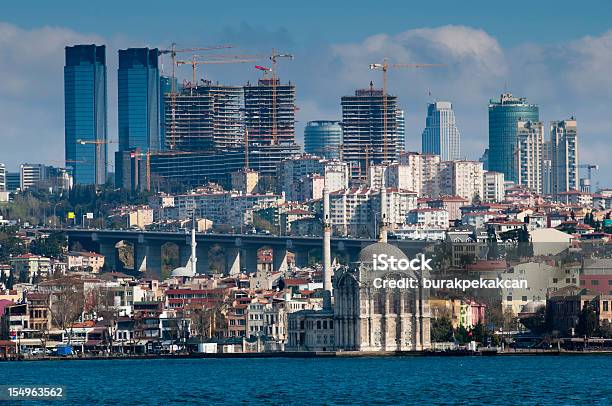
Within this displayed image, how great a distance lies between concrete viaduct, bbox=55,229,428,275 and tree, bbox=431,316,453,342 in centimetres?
6030

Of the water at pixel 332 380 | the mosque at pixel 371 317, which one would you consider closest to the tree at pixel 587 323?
the water at pixel 332 380

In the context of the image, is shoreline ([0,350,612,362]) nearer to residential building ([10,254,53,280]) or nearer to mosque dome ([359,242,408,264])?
mosque dome ([359,242,408,264])

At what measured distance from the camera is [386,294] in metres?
104

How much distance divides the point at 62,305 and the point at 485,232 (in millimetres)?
37180

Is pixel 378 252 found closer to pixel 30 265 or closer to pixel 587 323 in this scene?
pixel 587 323

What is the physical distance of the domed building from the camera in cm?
10300

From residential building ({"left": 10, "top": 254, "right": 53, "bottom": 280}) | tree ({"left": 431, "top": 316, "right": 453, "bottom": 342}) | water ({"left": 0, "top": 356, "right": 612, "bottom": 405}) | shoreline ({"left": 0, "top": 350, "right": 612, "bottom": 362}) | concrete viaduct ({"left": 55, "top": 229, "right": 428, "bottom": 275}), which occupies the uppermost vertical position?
concrete viaduct ({"left": 55, "top": 229, "right": 428, "bottom": 275})

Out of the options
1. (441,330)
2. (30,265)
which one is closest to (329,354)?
(441,330)

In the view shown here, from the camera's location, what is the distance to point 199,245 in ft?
582

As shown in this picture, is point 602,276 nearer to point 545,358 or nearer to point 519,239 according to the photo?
point 545,358

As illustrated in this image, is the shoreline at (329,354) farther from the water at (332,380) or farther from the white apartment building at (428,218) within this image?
the white apartment building at (428,218)

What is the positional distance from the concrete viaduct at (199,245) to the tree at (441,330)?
198 ft

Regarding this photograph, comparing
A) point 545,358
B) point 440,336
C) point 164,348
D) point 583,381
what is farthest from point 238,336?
point 583,381

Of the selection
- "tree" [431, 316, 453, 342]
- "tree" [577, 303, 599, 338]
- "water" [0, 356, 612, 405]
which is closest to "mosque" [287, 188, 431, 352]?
"tree" [431, 316, 453, 342]
